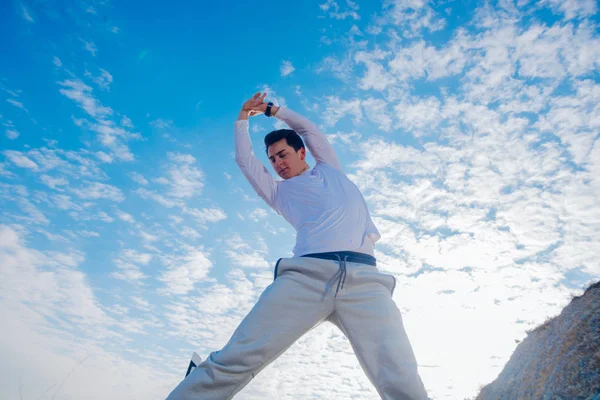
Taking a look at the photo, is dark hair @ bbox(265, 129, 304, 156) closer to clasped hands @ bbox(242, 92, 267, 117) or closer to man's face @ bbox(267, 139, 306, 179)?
man's face @ bbox(267, 139, 306, 179)

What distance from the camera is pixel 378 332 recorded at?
2.27 meters

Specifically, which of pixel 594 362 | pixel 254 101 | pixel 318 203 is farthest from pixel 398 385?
pixel 594 362

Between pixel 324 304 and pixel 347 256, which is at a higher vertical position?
pixel 347 256

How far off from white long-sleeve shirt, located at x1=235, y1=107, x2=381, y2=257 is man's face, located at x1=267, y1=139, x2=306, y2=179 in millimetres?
121

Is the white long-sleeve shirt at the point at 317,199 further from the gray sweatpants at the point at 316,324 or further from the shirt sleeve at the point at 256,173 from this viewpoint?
the gray sweatpants at the point at 316,324

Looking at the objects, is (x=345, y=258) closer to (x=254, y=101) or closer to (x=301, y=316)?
(x=301, y=316)

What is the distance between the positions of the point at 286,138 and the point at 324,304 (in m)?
1.72

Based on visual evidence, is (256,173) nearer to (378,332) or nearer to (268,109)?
(268,109)

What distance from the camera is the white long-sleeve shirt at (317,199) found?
2684mm

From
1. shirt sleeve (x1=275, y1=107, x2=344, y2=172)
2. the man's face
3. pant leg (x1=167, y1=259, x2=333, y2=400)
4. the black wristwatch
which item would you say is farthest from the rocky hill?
the black wristwatch

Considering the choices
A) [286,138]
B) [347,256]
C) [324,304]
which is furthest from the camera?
[286,138]

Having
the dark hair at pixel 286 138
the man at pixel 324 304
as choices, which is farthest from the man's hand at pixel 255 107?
the man at pixel 324 304

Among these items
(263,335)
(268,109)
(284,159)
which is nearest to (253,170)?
(284,159)

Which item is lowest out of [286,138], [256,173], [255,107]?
[256,173]
